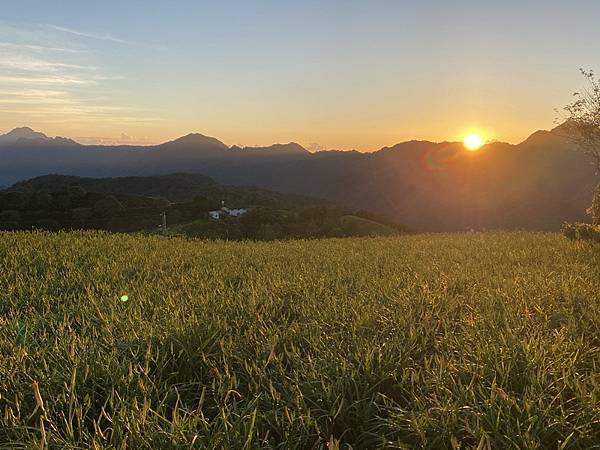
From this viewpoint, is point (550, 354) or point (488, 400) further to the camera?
point (550, 354)

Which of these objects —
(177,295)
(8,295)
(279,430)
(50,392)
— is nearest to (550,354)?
(279,430)

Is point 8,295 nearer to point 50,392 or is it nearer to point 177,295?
point 177,295

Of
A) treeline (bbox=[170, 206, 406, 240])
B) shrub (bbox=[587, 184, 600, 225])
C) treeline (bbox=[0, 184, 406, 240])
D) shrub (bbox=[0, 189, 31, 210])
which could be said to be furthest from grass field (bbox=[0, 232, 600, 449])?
shrub (bbox=[0, 189, 31, 210])

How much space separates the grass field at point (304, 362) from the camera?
100 inches

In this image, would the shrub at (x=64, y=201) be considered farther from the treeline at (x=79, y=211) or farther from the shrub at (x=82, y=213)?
the shrub at (x=82, y=213)

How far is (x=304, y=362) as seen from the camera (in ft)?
11.4

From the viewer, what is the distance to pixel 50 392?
9.98 ft

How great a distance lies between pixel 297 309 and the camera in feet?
16.6

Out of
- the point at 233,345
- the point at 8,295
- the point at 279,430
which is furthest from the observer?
the point at 8,295

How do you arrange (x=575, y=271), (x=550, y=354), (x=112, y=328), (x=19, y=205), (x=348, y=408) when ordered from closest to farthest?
1. (x=348, y=408)
2. (x=550, y=354)
3. (x=112, y=328)
4. (x=575, y=271)
5. (x=19, y=205)

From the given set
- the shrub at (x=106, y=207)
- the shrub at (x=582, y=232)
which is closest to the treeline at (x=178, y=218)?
the shrub at (x=106, y=207)

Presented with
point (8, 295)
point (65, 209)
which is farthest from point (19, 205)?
point (8, 295)

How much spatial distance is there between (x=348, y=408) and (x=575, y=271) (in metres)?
5.93

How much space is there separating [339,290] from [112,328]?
2.90 meters
